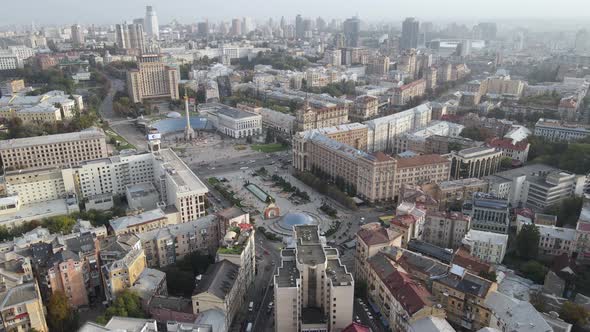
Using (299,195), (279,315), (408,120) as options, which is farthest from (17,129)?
(408,120)

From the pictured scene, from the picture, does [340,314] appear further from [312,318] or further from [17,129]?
[17,129]

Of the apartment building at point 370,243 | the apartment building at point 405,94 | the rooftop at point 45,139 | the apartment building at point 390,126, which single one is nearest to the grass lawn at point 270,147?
the apartment building at point 390,126

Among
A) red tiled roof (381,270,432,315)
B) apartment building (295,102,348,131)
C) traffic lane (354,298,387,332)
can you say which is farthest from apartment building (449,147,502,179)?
traffic lane (354,298,387,332)

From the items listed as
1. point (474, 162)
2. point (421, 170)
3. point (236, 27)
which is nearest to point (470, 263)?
point (421, 170)

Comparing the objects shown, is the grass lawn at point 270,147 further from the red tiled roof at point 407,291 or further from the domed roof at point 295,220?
the red tiled roof at point 407,291

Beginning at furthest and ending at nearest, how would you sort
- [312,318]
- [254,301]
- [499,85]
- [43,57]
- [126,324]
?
1. [43,57]
2. [499,85]
3. [254,301]
4. [312,318]
5. [126,324]

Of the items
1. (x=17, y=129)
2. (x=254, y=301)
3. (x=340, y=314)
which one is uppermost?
(x=17, y=129)
